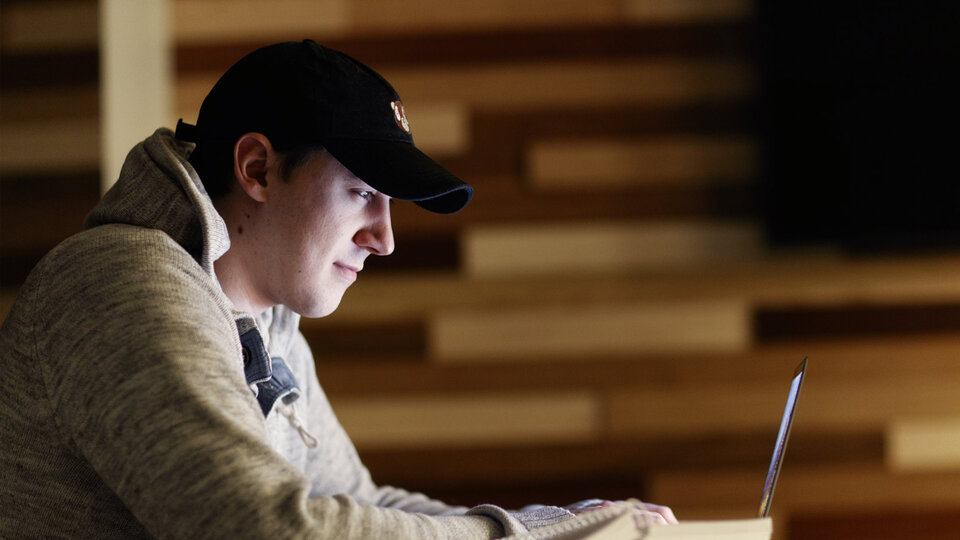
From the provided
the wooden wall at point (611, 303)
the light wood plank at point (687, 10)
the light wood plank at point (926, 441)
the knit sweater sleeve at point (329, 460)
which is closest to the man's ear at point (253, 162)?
the knit sweater sleeve at point (329, 460)

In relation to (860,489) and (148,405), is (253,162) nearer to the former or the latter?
(148,405)

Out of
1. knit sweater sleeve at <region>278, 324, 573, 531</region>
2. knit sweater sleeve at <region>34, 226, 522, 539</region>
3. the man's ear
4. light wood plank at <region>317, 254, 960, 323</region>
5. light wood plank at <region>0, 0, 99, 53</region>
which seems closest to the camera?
knit sweater sleeve at <region>34, 226, 522, 539</region>

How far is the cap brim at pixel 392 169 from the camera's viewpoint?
94 centimetres

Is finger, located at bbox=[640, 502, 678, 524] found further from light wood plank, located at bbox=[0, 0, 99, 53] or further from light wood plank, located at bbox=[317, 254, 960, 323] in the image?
light wood plank, located at bbox=[0, 0, 99, 53]

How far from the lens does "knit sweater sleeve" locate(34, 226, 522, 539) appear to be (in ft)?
2.18

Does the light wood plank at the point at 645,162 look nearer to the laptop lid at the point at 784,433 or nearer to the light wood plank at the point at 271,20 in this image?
the light wood plank at the point at 271,20

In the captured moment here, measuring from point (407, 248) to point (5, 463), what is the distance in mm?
1525

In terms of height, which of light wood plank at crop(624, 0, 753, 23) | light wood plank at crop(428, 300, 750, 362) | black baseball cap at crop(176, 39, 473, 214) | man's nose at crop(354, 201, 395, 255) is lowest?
light wood plank at crop(428, 300, 750, 362)

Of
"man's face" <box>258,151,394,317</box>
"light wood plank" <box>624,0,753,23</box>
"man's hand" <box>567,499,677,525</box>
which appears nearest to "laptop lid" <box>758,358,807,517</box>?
"man's hand" <box>567,499,677,525</box>

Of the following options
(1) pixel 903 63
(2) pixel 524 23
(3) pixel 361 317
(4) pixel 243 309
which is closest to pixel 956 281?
(1) pixel 903 63

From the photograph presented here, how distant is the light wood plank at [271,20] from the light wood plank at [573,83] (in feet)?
0.63

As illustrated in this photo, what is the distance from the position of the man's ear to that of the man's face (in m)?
0.01

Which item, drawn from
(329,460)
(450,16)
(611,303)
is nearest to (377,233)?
(329,460)

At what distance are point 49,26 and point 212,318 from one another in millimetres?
1644
